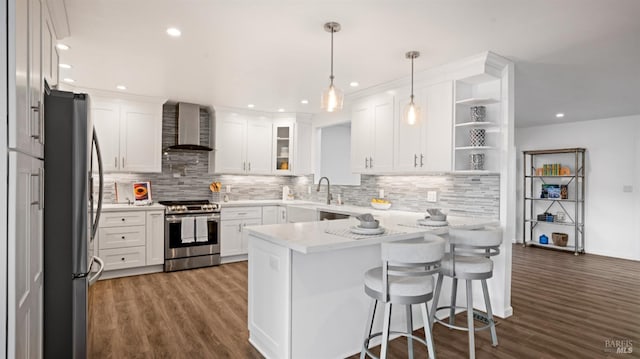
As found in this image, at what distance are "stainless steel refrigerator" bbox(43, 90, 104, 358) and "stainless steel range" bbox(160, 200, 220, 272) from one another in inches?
114

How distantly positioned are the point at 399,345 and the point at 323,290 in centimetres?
83

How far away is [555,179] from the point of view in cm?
705

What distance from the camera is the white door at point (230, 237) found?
545 centimetres

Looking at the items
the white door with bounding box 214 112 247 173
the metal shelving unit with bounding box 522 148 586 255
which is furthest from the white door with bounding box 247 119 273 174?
the metal shelving unit with bounding box 522 148 586 255

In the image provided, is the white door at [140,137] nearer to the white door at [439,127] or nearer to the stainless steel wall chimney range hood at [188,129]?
the stainless steel wall chimney range hood at [188,129]

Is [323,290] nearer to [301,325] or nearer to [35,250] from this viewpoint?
[301,325]

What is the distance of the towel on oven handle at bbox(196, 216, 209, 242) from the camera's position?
5.18 m

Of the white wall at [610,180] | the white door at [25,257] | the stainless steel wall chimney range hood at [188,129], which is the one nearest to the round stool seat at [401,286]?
the white door at [25,257]

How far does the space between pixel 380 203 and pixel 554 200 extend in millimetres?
4340

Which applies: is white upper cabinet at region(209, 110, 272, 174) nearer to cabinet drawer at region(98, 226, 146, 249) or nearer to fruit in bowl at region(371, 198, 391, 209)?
cabinet drawer at region(98, 226, 146, 249)

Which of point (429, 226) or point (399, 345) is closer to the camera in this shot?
point (399, 345)

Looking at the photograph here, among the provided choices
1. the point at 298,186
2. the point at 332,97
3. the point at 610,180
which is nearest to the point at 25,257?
the point at 332,97

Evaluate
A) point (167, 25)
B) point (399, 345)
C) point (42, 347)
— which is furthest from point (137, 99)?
point (399, 345)

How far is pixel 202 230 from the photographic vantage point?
5.21 m
